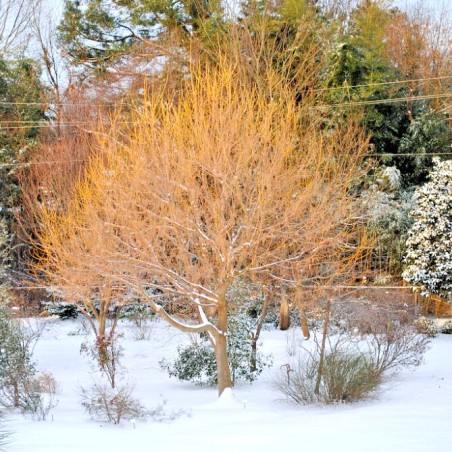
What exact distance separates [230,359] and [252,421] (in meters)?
3.44

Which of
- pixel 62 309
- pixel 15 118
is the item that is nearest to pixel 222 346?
pixel 62 309

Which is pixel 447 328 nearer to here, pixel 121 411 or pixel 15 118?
pixel 121 411

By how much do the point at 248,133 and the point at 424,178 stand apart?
12.0 metres

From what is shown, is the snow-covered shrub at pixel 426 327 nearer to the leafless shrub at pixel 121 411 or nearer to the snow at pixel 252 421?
the snow at pixel 252 421

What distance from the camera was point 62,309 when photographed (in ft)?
74.0

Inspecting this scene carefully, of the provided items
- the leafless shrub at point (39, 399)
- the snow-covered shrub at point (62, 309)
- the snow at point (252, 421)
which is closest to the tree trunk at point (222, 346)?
the snow at point (252, 421)

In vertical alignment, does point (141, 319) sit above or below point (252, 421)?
above

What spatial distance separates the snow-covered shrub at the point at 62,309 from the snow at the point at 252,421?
196 inches

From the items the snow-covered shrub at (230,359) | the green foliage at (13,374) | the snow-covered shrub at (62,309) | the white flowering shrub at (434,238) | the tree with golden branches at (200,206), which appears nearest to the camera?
the tree with golden branches at (200,206)

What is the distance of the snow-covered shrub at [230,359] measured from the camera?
14.4 metres

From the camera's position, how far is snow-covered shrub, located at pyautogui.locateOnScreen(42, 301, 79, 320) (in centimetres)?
2203

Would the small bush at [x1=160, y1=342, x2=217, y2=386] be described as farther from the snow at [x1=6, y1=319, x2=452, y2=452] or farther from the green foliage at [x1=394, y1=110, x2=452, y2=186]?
the green foliage at [x1=394, y1=110, x2=452, y2=186]

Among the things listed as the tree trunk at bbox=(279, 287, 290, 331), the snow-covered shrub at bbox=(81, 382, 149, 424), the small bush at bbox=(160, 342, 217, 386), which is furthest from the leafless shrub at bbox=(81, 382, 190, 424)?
the tree trunk at bbox=(279, 287, 290, 331)

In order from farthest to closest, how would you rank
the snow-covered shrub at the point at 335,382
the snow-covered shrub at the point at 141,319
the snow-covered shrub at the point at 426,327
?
the snow-covered shrub at the point at 141,319 → the snow-covered shrub at the point at 426,327 → the snow-covered shrub at the point at 335,382
